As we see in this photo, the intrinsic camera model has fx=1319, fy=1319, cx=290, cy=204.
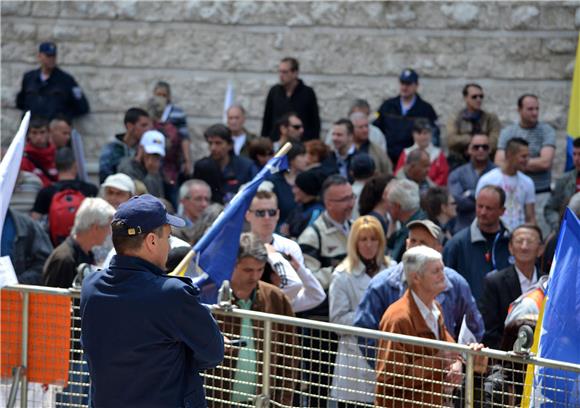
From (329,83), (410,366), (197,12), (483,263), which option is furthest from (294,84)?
(410,366)

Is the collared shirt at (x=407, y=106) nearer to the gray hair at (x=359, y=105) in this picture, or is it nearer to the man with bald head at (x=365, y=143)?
the gray hair at (x=359, y=105)

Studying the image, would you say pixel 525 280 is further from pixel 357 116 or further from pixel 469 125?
pixel 469 125

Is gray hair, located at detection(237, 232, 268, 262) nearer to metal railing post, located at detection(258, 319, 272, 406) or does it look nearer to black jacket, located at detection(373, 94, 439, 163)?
metal railing post, located at detection(258, 319, 272, 406)

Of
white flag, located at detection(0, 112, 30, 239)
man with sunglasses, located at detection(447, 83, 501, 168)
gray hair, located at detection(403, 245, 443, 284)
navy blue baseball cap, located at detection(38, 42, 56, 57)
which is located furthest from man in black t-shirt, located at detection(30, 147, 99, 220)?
gray hair, located at detection(403, 245, 443, 284)

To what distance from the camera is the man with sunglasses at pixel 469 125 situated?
518 inches

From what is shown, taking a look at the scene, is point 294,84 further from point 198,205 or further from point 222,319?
point 222,319

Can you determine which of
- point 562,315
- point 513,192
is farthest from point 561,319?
point 513,192

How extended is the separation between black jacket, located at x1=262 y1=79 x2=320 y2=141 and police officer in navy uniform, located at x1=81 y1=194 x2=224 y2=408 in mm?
8498

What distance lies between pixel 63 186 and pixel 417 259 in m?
5.12

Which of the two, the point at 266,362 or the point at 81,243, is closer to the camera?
the point at 266,362

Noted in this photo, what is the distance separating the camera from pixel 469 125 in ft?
43.8

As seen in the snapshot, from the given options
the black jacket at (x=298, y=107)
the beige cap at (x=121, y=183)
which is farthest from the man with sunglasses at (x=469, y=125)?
the beige cap at (x=121, y=183)

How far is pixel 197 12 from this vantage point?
15273mm

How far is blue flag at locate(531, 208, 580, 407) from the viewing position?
19.9 ft
